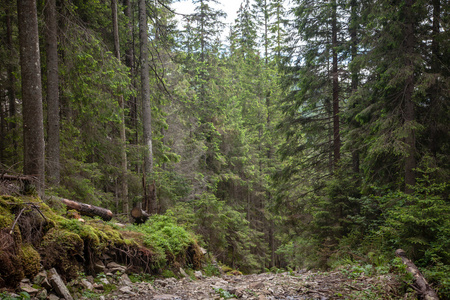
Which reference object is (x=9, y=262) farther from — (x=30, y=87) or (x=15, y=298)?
(x=30, y=87)

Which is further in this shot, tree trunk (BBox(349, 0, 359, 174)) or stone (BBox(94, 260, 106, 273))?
tree trunk (BBox(349, 0, 359, 174))

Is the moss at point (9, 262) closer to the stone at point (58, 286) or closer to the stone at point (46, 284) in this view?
the stone at point (46, 284)

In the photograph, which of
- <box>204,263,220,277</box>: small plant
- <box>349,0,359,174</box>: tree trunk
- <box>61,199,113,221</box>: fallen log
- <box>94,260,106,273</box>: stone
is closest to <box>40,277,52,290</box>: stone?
<box>94,260,106,273</box>: stone

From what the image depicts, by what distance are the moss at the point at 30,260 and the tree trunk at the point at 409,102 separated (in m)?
9.22

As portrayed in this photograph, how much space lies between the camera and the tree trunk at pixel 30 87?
6.32 m

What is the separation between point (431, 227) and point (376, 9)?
6.92m

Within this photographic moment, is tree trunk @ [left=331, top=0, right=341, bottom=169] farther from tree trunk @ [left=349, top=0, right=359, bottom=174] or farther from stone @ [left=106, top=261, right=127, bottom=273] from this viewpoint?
stone @ [left=106, top=261, right=127, bottom=273]

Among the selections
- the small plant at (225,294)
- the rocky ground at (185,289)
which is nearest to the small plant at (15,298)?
the rocky ground at (185,289)

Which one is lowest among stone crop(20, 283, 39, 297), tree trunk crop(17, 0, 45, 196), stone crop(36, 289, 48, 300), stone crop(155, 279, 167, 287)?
stone crop(155, 279, 167, 287)

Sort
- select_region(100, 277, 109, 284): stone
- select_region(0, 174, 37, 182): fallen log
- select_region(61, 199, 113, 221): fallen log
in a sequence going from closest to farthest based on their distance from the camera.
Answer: select_region(0, 174, 37, 182): fallen log
select_region(100, 277, 109, 284): stone
select_region(61, 199, 113, 221): fallen log

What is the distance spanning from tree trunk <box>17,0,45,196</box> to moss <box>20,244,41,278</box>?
228 cm

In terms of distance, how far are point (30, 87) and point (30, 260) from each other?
157 inches

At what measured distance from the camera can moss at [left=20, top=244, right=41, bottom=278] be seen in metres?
4.23

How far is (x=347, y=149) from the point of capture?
11570mm
